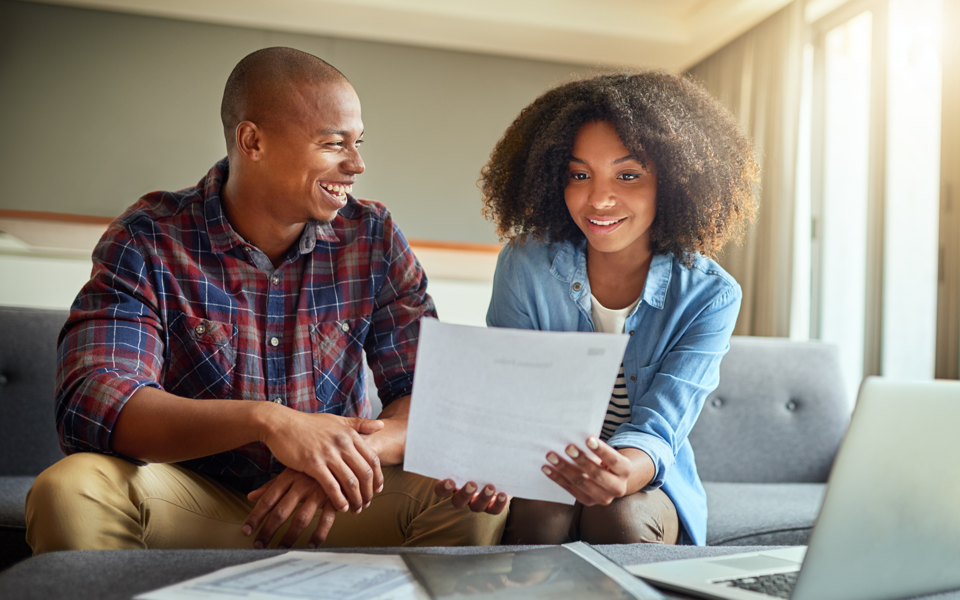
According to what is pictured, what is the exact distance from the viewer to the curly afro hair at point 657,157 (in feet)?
4.36

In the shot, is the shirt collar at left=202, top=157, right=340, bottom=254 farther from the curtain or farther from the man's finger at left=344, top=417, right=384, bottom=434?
the curtain

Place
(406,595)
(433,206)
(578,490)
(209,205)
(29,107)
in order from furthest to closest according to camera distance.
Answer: (433,206) → (29,107) → (209,205) → (578,490) → (406,595)

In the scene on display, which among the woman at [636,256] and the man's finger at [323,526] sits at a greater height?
the woman at [636,256]

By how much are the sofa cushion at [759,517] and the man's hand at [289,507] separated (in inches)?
37.6

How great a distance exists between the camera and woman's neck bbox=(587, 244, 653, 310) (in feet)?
4.52

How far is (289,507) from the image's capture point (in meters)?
0.97

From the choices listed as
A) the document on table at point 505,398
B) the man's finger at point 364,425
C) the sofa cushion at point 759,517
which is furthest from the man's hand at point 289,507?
the sofa cushion at point 759,517

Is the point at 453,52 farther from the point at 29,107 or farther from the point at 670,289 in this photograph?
the point at 670,289

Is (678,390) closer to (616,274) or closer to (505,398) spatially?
(616,274)

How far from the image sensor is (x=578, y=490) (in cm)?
91

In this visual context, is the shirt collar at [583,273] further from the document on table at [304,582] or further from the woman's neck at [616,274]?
the document on table at [304,582]

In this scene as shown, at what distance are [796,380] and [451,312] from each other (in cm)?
169

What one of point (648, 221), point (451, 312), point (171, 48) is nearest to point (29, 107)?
point (171, 48)

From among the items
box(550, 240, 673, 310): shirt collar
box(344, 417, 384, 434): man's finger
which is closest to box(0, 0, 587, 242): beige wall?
box(550, 240, 673, 310): shirt collar
